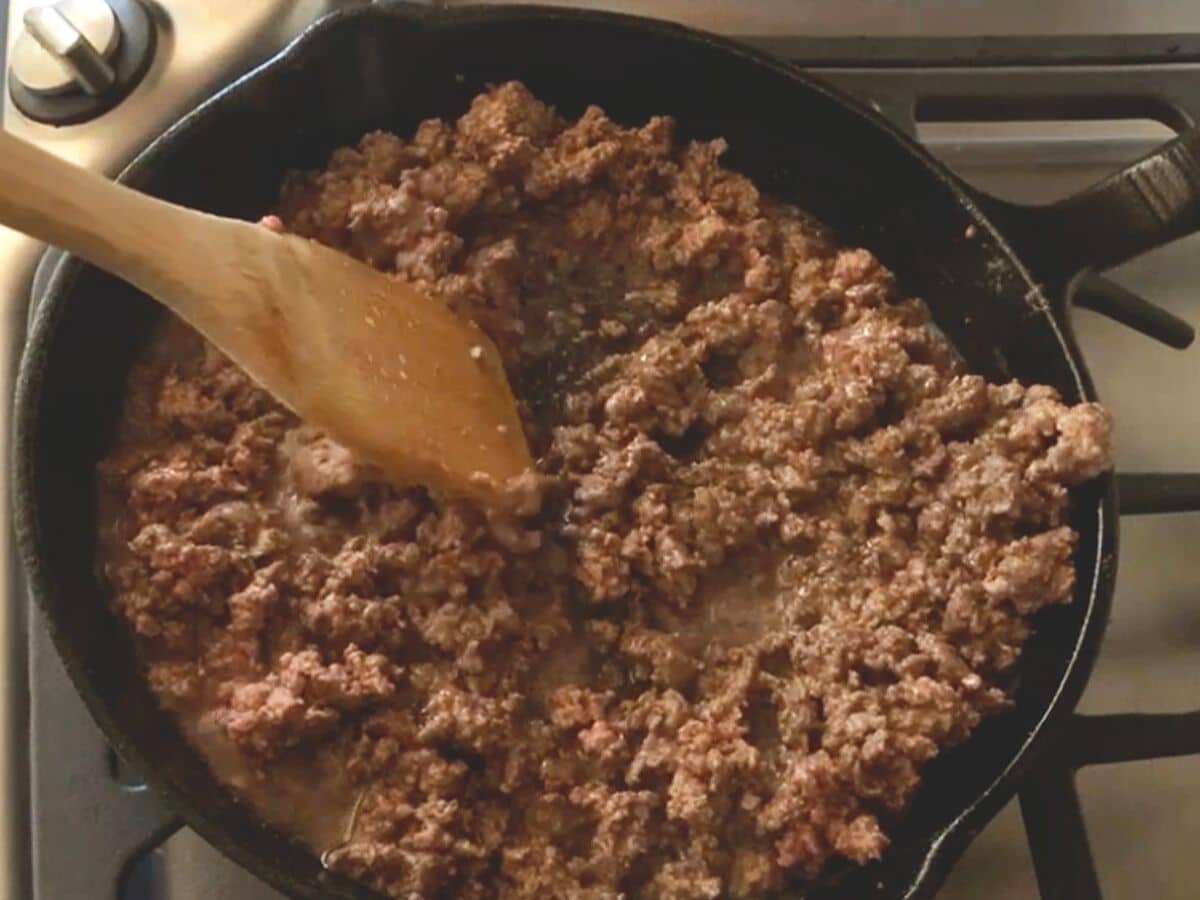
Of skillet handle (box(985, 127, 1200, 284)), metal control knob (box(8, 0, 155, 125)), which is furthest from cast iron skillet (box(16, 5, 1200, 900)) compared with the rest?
metal control knob (box(8, 0, 155, 125))

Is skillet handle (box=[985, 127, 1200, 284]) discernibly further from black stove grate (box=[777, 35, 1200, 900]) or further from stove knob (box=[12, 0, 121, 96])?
stove knob (box=[12, 0, 121, 96])

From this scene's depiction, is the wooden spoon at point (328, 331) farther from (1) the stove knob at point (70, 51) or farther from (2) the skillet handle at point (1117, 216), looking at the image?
(2) the skillet handle at point (1117, 216)

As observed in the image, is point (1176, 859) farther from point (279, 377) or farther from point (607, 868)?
point (279, 377)

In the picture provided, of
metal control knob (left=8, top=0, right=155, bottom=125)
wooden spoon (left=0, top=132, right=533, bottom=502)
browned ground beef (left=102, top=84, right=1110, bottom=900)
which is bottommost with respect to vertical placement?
browned ground beef (left=102, top=84, right=1110, bottom=900)

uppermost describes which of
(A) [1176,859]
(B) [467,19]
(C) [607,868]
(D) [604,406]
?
(B) [467,19]

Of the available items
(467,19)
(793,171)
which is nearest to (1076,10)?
(793,171)

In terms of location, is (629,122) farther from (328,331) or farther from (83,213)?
(83,213)
